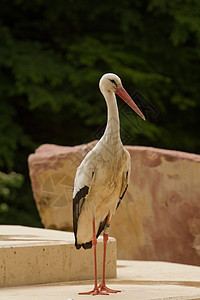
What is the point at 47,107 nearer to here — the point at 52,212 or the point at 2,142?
the point at 2,142

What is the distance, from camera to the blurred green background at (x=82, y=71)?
10078 mm

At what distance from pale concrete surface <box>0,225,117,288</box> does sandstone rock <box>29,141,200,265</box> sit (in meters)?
1.64

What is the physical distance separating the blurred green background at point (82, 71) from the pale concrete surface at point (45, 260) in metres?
4.06

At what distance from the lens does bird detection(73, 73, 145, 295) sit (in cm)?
403

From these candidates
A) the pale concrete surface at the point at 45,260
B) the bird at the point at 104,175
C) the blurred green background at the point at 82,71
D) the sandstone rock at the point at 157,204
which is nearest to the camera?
the bird at the point at 104,175

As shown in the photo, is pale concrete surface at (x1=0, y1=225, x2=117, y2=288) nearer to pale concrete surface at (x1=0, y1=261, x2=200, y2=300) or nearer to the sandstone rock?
pale concrete surface at (x1=0, y1=261, x2=200, y2=300)

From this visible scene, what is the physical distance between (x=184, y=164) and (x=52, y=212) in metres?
1.51

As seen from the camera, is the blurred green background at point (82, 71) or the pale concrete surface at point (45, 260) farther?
the blurred green background at point (82, 71)

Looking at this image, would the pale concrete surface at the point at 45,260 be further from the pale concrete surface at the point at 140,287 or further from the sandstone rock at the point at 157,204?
the sandstone rock at the point at 157,204

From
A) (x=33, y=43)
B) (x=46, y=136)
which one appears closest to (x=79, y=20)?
(x=33, y=43)

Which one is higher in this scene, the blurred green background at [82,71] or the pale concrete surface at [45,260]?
the blurred green background at [82,71]

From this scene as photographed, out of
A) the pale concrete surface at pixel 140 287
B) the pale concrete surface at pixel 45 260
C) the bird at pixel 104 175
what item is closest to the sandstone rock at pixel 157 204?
the pale concrete surface at pixel 140 287

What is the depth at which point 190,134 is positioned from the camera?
1173 cm

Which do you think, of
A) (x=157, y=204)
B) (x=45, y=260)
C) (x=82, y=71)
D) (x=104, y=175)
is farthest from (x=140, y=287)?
(x=82, y=71)
